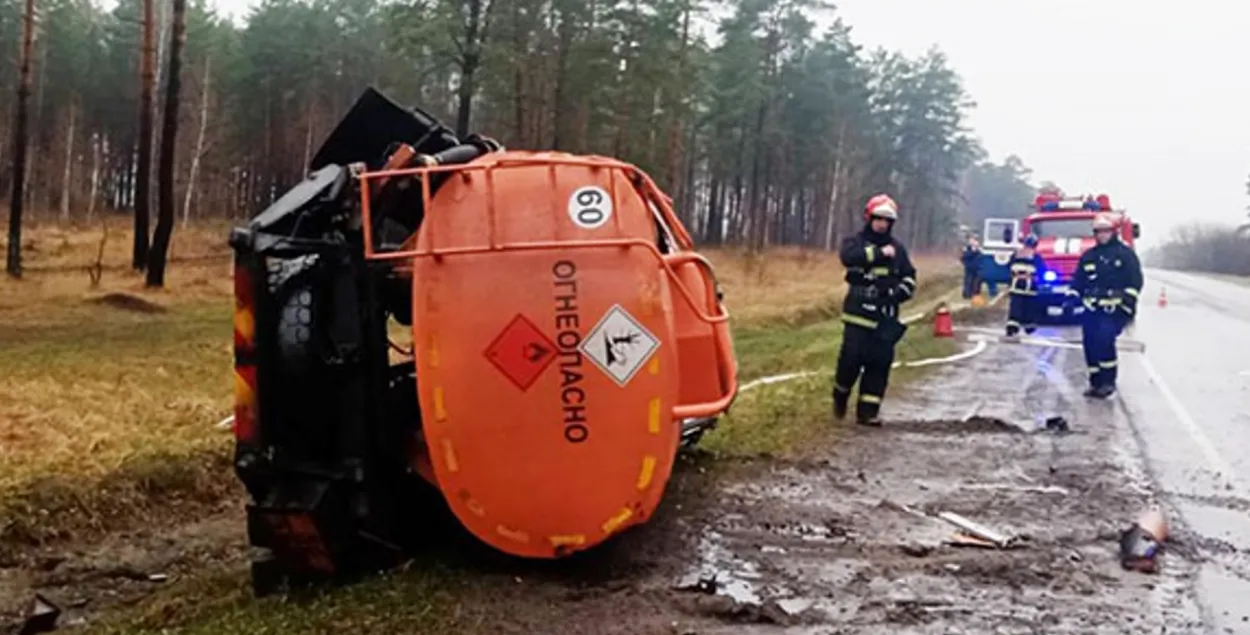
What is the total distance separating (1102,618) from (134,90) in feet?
186

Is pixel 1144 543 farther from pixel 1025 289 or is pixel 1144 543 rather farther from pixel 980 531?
pixel 1025 289

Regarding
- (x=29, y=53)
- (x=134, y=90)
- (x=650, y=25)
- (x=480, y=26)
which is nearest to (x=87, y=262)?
(x=29, y=53)

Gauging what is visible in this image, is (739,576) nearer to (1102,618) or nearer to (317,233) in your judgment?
(1102,618)

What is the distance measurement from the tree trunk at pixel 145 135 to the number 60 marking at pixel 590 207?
66.4 ft

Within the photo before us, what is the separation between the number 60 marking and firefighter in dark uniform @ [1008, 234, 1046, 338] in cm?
1446

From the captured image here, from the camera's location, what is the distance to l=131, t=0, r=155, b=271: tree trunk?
22594mm

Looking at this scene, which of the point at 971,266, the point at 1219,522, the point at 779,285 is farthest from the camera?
the point at 779,285

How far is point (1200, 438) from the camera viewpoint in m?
9.12


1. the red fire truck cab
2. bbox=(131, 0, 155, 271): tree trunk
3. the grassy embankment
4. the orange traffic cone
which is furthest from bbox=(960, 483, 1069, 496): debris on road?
bbox=(131, 0, 155, 271): tree trunk

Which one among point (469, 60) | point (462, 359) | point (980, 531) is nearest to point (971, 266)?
point (469, 60)

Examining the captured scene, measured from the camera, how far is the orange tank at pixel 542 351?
427 cm

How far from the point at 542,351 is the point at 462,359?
0.28 metres

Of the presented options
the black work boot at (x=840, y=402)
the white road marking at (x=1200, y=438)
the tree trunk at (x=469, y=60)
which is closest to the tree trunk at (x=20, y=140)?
the tree trunk at (x=469, y=60)

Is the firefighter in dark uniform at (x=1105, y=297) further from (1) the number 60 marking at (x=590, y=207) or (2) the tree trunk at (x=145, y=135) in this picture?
(2) the tree trunk at (x=145, y=135)
